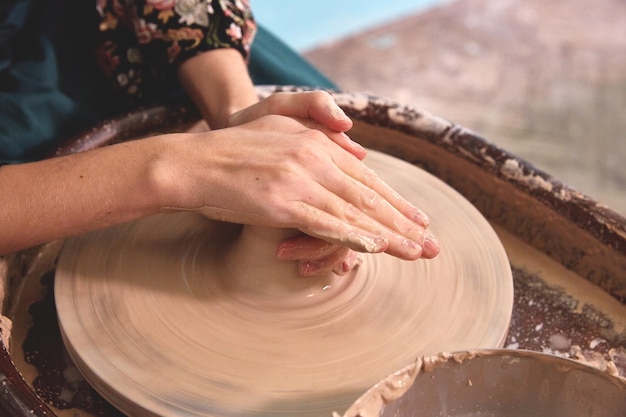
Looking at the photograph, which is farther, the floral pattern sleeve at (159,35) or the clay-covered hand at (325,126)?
the floral pattern sleeve at (159,35)

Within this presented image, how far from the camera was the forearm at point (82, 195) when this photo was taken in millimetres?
1051

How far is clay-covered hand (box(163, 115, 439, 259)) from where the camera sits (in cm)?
98

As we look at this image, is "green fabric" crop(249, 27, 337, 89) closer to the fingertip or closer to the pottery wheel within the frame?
the pottery wheel

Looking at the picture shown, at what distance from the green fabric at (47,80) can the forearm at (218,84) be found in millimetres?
75

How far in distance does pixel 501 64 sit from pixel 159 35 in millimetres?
2440

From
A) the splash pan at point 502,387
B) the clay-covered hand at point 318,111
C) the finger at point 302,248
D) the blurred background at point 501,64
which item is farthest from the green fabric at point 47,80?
the blurred background at point 501,64

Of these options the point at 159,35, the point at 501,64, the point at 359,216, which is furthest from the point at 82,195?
the point at 501,64

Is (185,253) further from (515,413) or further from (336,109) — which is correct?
(515,413)

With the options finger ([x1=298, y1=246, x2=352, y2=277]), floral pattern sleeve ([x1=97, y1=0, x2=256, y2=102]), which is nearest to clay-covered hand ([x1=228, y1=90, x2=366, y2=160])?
finger ([x1=298, y1=246, x2=352, y2=277])

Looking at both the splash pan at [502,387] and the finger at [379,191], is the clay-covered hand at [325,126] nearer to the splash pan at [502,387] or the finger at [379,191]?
the finger at [379,191]

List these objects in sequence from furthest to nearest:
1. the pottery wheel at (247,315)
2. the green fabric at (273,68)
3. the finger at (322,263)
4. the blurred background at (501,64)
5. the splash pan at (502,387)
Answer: the blurred background at (501,64), the green fabric at (273,68), the finger at (322,263), the pottery wheel at (247,315), the splash pan at (502,387)

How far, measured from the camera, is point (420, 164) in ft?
4.75

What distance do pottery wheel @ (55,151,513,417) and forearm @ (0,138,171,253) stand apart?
9cm

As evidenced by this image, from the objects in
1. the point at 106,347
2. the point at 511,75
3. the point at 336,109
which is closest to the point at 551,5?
the point at 511,75
